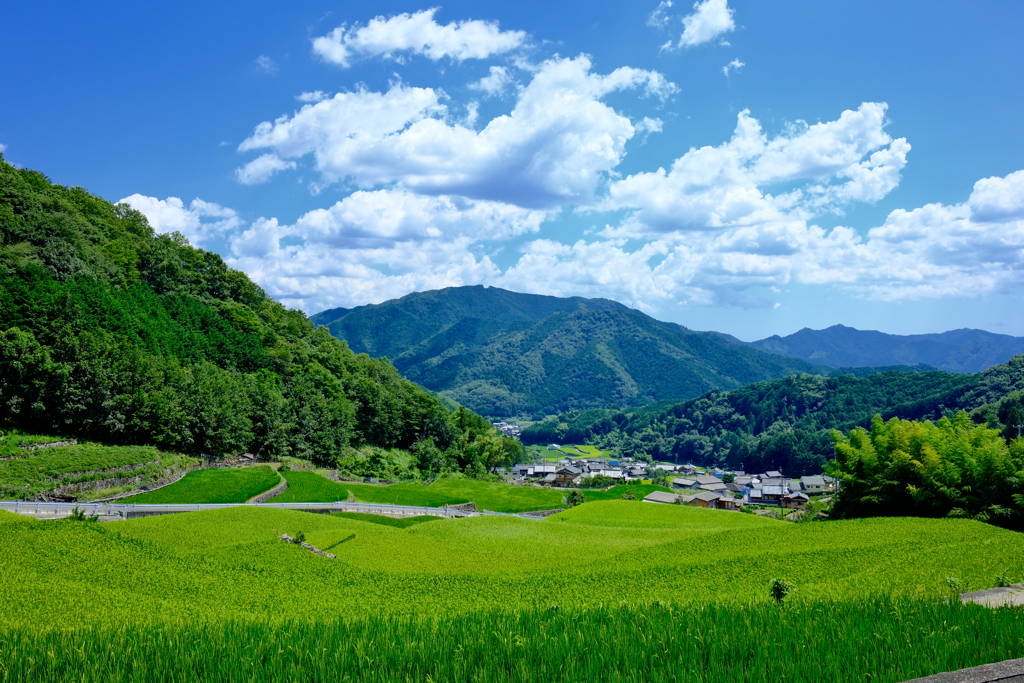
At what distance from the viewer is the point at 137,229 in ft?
253

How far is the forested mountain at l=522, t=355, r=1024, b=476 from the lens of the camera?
4904 inches

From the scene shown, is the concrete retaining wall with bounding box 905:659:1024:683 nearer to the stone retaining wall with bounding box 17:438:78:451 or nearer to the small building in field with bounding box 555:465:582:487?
the stone retaining wall with bounding box 17:438:78:451

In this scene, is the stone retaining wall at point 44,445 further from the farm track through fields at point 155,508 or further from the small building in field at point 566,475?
the small building in field at point 566,475

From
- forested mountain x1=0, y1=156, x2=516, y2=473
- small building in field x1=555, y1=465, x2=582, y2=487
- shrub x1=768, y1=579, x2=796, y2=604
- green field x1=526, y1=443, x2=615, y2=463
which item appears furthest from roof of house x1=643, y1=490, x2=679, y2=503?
green field x1=526, y1=443, x2=615, y2=463

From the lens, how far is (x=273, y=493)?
37625 mm

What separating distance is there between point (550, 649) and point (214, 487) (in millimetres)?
36017

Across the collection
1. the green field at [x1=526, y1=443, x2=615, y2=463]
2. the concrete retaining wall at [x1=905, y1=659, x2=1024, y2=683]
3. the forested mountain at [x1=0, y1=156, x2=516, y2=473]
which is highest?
the forested mountain at [x1=0, y1=156, x2=516, y2=473]

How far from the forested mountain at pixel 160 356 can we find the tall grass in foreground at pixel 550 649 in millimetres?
39610

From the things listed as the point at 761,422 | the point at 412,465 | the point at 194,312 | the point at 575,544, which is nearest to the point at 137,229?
the point at 194,312

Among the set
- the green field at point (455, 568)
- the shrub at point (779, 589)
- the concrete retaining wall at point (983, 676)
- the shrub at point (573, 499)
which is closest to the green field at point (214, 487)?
the green field at point (455, 568)

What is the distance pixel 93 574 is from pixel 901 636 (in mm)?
12723

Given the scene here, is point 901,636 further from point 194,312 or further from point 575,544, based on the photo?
point 194,312

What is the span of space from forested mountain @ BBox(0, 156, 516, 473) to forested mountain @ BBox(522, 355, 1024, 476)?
78363 millimetres

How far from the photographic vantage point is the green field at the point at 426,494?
38188mm
